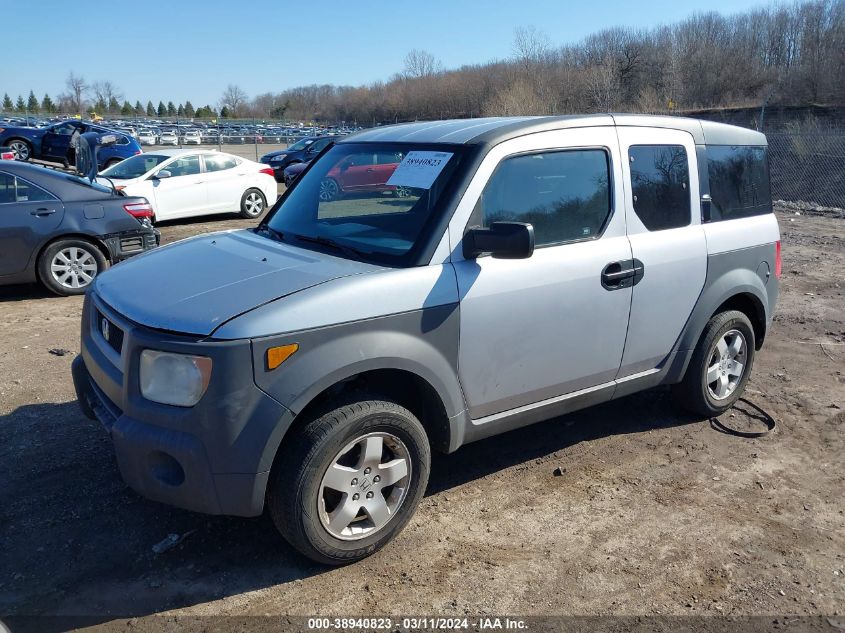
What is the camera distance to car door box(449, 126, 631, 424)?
358cm

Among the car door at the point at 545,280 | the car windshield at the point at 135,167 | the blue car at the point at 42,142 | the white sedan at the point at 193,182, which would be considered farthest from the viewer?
the blue car at the point at 42,142

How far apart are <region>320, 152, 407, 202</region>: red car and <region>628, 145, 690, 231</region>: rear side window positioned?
146 cm

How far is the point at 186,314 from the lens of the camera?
3.02 m

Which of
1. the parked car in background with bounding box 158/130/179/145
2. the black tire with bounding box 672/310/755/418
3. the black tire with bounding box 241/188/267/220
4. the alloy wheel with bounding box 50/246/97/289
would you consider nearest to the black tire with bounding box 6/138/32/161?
the black tire with bounding box 241/188/267/220

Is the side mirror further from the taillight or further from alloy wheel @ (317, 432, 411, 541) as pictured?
the taillight

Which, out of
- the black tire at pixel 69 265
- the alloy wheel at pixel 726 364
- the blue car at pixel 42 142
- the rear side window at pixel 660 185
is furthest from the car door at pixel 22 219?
the blue car at pixel 42 142

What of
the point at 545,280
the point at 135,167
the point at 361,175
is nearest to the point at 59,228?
the point at 361,175

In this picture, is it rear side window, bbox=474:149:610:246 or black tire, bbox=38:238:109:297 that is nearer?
rear side window, bbox=474:149:610:246

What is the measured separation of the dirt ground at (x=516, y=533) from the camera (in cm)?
315

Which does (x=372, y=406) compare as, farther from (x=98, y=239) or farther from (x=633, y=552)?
(x=98, y=239)

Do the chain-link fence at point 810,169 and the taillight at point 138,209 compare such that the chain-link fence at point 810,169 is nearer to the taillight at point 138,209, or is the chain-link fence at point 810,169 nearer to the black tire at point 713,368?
the black tire at point 713,368

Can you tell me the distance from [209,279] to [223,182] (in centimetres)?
1191

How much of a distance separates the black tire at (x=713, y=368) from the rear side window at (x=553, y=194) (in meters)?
1.33

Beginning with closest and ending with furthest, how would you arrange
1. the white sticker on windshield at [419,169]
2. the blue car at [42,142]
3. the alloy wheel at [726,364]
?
the white sticker on windshield at [419,169] < the alloy wheel at [726,364] < the blue car at [42,142]
